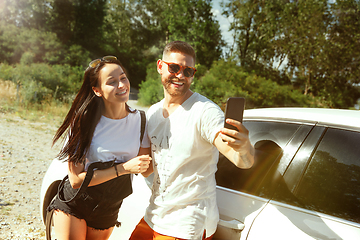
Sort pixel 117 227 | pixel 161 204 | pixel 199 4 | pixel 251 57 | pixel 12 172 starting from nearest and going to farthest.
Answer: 1. pixel 161 204
2. pixel 117 227
3. pixel 12 172
4. pixel 199 4
5. pixel 251 57

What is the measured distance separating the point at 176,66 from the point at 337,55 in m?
19.5

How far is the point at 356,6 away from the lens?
54.7 ft

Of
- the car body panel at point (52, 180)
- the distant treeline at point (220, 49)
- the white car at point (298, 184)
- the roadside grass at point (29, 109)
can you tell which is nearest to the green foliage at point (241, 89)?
the distant treeline at point (220, 49)

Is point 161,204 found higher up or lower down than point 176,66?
lower down

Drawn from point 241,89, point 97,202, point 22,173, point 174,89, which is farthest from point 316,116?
point 241,89

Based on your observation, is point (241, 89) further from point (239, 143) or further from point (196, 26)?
point (239, 143)

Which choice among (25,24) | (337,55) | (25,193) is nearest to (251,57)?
(337,55)

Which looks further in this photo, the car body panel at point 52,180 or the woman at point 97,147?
the car body panel at point 52,180

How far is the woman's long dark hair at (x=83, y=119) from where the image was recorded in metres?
1.61

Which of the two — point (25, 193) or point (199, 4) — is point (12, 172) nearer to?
point (25, 193)

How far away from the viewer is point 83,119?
166cm

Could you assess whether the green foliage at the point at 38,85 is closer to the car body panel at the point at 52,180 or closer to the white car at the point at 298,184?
the car body panel at the point at 52,180

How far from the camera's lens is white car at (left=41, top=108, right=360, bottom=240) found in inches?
54.1

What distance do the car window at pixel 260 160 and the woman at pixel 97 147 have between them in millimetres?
570
